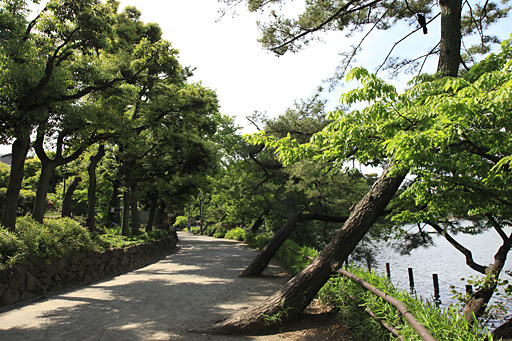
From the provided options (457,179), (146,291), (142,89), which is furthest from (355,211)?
(142,89)

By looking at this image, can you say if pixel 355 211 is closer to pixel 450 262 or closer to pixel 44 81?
pixel 44 81

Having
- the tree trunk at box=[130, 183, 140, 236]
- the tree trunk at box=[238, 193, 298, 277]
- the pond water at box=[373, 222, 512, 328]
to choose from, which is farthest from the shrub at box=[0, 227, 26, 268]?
the pond water at box=[373, 222, 512, 328]

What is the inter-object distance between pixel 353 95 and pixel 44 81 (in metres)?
8.35

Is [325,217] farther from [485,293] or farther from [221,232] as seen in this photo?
[221,232]

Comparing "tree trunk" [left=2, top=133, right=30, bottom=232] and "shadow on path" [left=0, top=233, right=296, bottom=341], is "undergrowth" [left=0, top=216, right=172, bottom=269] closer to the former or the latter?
"tree trunk" [left=2, top=133, right=30, bottom=232]

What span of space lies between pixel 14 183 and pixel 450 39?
10710mm

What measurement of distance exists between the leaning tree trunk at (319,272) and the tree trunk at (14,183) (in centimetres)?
661

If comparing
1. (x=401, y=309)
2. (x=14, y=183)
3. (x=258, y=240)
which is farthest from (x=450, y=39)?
(x=258, y=240)

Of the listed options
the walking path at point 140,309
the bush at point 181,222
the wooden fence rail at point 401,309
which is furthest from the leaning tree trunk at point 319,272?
the bush at point 181,222

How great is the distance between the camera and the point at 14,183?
895 cm

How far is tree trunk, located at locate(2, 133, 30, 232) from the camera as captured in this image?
8.47 metres

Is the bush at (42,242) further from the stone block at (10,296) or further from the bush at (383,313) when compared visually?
the bush at (383,313)

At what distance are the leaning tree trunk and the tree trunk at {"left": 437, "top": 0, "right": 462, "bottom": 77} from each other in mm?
1885

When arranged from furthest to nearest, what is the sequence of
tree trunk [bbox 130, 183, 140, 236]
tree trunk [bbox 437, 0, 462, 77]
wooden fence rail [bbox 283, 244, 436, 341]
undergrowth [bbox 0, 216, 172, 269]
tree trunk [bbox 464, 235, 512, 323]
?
tree trunk [bbox 130, 183, 140, 236]
undergrowth [bbox 0, 216, 172, 269]
tree trunk [bbox 464, 235, 512, 323]
tree trunk [bbox 437, 0, 462, 77]
wooden fence rail [bbox 283, 244, 436, 341]
